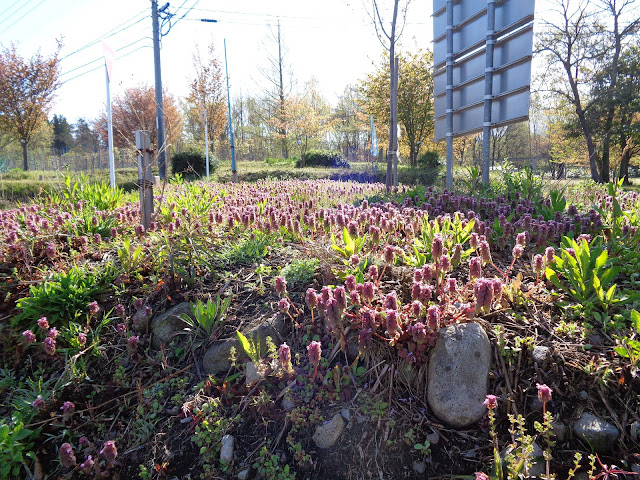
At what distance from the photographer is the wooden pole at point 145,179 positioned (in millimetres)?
4117

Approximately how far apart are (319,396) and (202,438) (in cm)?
70

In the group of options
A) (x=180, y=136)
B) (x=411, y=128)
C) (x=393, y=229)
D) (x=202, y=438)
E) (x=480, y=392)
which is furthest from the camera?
(x=180, y=136)

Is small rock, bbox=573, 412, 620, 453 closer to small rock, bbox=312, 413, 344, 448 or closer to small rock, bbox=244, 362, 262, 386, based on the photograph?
small rock, bbox=312, 413, 344, 448

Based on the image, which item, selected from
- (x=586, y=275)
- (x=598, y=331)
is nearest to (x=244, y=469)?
(x=598, y=331)

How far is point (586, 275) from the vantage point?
236 cm

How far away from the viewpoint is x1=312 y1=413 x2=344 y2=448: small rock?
2.04 m

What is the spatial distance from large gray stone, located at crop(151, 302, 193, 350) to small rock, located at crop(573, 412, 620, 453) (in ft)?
8.04

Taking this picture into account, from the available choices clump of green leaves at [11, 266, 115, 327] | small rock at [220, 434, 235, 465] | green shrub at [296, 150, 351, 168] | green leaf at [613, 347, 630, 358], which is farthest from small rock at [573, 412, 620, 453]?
green shrub at [296, 150, 351, 168]

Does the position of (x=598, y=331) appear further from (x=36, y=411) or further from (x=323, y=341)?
(x=36, y=411)

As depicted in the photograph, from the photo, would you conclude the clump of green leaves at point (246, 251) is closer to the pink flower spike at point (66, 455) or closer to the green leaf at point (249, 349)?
the green leaf at point (249, 349)

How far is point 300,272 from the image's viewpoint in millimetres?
2959

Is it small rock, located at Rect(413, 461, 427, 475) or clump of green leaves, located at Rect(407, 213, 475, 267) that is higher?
clump of green leaves, located at Rect(407, 213, 475, 267)

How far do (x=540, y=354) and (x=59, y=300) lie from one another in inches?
131

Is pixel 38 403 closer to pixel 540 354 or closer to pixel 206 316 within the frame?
pixel 206 316
